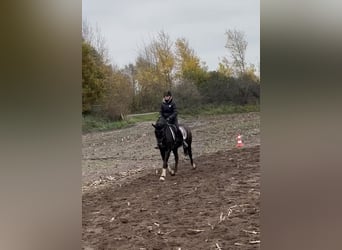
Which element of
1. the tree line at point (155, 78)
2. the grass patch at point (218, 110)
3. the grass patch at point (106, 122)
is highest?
the tree line at point (155, 78)

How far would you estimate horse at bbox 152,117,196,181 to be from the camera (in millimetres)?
2480

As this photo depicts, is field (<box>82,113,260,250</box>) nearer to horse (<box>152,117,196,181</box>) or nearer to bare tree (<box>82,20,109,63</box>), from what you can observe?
horse (<box>152,117,196,181</box>)

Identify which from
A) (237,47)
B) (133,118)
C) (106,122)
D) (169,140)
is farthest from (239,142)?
(106,122)

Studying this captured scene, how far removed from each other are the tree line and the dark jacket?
0.04 meters

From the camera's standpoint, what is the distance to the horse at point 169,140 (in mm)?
2480

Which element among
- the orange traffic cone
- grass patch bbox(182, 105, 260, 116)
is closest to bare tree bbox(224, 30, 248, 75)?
grass patch bbox(182, 105, 260, 116)

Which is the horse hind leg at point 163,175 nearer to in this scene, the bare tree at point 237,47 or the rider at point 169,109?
the rider at point 169,109

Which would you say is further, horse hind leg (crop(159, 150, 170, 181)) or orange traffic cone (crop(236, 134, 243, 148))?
horse hind leg (crop(159, 150, 170, 181))

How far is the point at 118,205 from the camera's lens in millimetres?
2498

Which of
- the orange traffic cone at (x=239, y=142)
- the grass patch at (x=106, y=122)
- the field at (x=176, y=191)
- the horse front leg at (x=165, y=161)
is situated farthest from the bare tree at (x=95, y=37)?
the orange traffic cone at (x=239, y=142)

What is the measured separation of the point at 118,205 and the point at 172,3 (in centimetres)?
123
